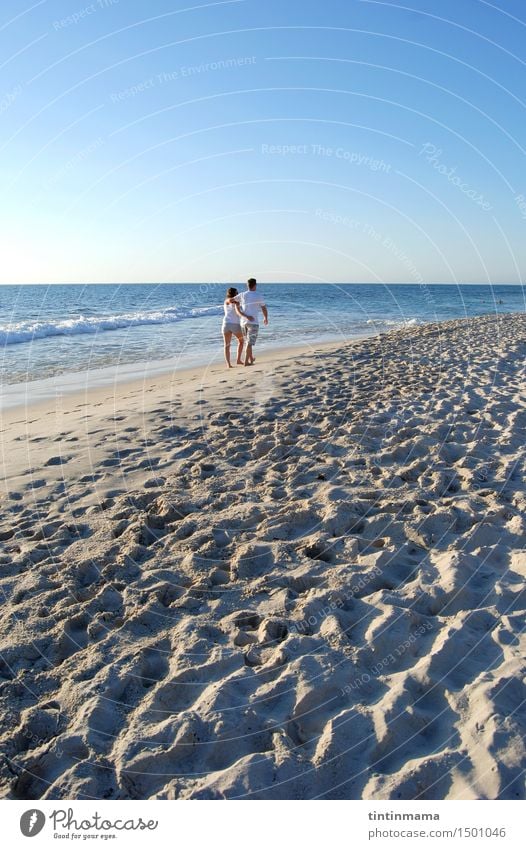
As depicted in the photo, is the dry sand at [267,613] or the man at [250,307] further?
the man at [250,307]

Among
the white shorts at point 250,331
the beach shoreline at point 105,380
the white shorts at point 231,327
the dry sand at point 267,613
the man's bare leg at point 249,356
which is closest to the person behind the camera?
the dry sand at point 267,613

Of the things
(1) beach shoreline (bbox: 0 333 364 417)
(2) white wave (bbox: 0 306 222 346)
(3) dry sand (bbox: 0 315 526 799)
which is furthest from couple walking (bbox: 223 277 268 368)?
(2) white wave (bbox: 0 306 222 346)

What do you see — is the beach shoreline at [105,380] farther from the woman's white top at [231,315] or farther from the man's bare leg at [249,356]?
the woman's white top at [231,315]

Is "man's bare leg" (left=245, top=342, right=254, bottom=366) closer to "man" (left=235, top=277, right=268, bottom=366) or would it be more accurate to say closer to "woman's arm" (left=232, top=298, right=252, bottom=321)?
"man" (left=235, top=277, right=268, bottom=366)

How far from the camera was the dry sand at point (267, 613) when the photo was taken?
2922 millimetres

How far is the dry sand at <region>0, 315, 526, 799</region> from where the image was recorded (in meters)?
2.92

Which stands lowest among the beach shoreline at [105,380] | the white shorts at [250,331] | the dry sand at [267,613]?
the dry sand at [267,613]

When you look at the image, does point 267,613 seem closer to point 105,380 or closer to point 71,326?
point 105,380

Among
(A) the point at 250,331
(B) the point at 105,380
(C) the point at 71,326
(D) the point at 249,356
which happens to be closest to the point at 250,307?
(A) the point at 250,331

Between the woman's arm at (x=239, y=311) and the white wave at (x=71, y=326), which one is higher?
the woman's arm at (x=239, y=311)

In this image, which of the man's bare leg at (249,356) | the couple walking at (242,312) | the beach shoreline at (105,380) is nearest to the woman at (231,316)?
Result: the couple walking at (242,312)

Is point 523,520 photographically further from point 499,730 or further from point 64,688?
point 64,688

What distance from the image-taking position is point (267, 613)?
408 cm

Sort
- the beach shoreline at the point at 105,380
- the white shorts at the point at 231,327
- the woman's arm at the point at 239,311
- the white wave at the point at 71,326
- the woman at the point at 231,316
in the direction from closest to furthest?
the beach shoreline at the point at 105,380 < the woman's arm at the point at 239,311 < the woman at the point at 231,316 < the white shorts at the point at 231,327 < the white wave at the point at 71,326
